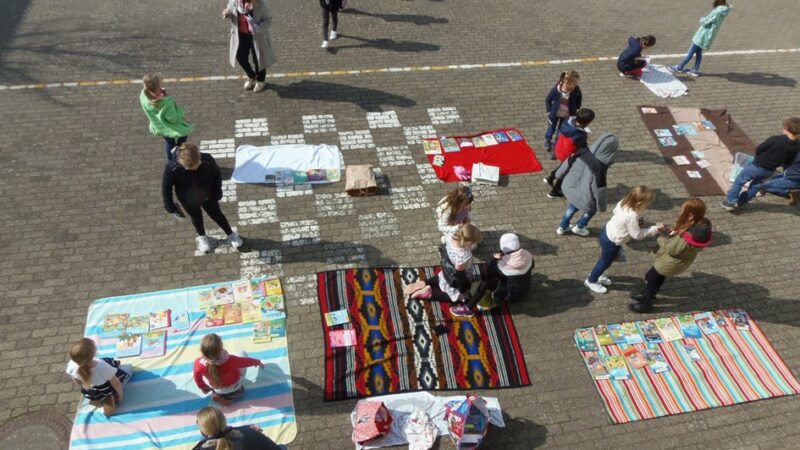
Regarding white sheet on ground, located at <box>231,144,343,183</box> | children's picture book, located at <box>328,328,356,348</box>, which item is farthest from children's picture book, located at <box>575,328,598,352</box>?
white sheet on ground, located at <box>231,144,343,183</box>

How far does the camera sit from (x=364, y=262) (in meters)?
7.95

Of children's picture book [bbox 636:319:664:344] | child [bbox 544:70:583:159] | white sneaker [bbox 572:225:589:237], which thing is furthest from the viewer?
child [bbox 544:70:583:159]

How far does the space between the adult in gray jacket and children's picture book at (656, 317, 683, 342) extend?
180 centimetres

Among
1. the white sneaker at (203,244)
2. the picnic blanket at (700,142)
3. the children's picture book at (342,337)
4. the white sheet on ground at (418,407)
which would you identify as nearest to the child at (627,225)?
the white sheet on ground at (418,407)

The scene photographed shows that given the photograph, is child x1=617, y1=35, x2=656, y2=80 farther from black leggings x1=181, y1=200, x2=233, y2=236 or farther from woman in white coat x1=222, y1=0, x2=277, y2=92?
black leggings x1=181, y1=200, x2=233, y2=236

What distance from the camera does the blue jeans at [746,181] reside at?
9.02 meters

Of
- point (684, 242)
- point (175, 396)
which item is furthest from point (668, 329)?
point (175, 396)

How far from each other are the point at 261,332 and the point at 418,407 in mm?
2281

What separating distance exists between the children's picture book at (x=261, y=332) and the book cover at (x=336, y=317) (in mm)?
780

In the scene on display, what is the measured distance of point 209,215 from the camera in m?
7.52

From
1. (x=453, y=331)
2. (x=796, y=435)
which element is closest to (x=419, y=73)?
(x=453, y=331)

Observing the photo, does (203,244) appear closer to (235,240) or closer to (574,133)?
(235,240)

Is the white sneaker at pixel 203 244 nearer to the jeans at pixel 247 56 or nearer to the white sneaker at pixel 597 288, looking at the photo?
the jeans at pixel 247 56

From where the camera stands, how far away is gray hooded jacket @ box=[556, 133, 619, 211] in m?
7.66
